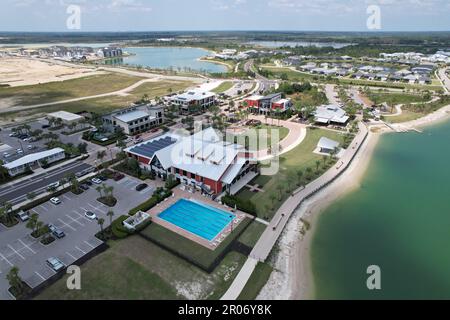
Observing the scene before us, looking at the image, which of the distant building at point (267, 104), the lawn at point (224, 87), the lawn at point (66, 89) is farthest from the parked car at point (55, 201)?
the lawn at point (224, 87)

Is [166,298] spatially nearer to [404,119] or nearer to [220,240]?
[220,240]

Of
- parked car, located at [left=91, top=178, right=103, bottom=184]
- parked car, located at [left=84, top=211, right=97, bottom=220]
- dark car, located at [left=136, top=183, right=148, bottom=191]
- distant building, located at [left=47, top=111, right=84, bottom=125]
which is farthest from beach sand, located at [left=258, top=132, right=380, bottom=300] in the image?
distant building, located at [left=47, top=111, right=84, bottom=125]

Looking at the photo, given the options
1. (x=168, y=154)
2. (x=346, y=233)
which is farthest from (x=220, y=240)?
(x=168, y=154)

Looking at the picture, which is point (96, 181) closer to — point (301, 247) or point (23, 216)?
point (23, 216)

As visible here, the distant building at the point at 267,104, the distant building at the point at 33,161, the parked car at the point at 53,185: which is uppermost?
the distant building at the point at 267,104

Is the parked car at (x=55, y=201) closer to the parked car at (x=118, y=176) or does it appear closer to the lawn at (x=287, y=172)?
the parked car at (x=118, y=176)

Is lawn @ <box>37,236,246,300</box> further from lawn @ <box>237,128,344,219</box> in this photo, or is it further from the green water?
lawn @ <box>237,128,344,219</box>
